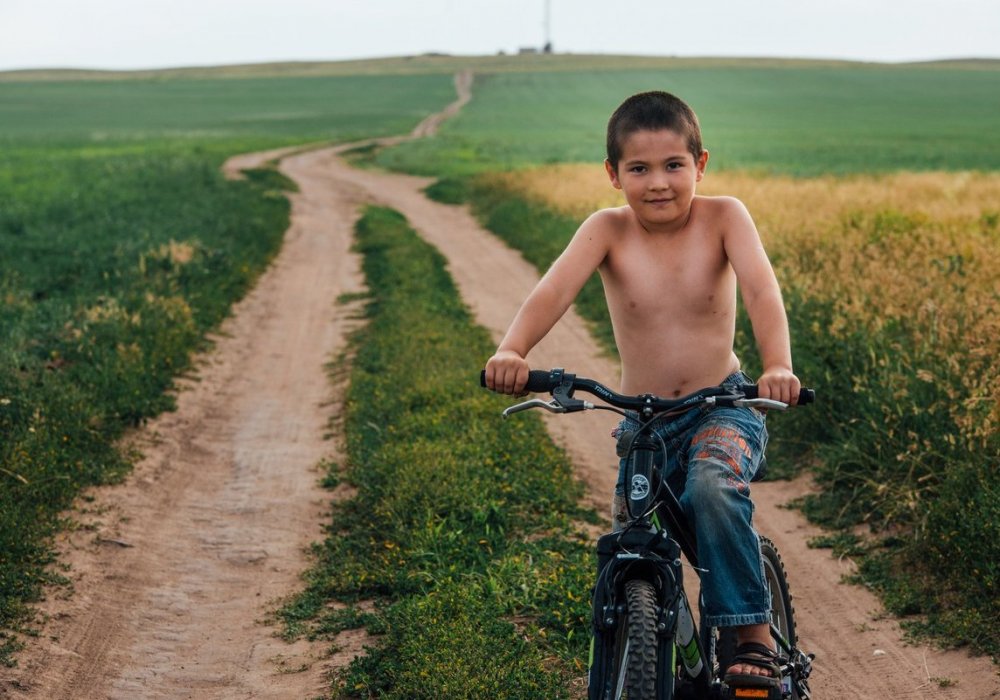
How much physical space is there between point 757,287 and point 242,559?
13.8 feet

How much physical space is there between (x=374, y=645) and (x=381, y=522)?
157 cm

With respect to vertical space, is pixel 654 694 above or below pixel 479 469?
above

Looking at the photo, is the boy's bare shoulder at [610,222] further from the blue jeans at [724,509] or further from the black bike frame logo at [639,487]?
the black bike frame logo at [639,487]

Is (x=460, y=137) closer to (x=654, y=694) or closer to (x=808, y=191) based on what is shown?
(x=808, y=191)

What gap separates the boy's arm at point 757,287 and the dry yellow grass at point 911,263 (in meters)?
3.13

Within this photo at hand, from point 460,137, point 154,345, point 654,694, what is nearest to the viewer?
point 654,694

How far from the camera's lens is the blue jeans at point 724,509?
10.5ft

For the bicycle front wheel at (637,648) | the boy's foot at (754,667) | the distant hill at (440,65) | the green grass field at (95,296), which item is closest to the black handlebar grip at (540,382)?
the bicycle front wheel at (637,648)

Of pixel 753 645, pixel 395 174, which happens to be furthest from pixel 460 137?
pixel 753 645

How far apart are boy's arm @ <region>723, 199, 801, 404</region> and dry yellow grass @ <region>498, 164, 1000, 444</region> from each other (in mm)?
3135

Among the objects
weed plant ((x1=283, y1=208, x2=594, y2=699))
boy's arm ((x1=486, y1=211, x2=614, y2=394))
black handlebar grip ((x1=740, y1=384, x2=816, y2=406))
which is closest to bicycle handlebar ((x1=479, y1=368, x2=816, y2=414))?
black handlebar grip ((x1=740, y1=384, x2=816, y2=406))

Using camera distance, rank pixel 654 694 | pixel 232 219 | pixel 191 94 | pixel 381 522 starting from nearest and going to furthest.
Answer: pixel 654 694 < pixel 381 522 < pixel 232 219 < pixel 191 94

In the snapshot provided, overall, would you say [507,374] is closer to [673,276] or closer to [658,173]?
[673,276]

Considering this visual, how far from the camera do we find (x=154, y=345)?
11.0m
